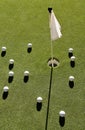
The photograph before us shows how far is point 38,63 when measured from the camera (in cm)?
818

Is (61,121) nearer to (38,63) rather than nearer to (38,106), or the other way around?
(38,106)

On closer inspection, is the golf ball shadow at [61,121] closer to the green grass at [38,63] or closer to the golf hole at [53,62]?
the green grass at [38,63]

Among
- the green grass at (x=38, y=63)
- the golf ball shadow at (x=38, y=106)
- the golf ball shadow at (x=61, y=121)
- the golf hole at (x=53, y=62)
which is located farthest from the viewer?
the golf hole at (x=53, y=62)

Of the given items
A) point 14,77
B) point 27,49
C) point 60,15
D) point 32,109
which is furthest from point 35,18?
point 32,109

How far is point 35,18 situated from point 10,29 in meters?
1.22

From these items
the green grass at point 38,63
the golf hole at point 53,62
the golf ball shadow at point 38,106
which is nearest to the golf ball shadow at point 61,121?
the green grass at point 38,63

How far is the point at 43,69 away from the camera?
7.94 meters

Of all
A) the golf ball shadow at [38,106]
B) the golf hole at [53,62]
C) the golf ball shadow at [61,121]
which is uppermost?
the golf hole at [53,62]

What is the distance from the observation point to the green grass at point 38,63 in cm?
656

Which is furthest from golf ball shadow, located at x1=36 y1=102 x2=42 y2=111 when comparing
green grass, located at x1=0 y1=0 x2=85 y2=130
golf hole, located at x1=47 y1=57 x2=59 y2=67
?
golf hole, located at x1=47 y1=57 x2=59 y2=67

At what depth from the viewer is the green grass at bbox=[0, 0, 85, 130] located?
21.5 feet

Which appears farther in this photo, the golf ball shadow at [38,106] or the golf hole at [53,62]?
the golf hole at [53,62]

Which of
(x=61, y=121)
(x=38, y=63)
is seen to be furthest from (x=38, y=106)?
(x=38, y=63)

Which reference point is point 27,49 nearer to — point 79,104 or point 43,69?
point 43,69
